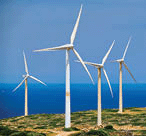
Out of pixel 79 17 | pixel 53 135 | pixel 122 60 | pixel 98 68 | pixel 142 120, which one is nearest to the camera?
pixel 53 135

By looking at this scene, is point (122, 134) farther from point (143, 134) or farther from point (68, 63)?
point (68, 63)

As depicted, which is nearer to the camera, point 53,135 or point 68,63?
point 53,135

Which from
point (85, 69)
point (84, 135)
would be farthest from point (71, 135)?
point (85, 69)

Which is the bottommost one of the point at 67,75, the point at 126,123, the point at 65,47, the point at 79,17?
the point at 126,123

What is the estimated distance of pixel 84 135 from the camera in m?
45.9

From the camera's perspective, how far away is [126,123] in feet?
225

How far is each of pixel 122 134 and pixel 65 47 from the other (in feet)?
57.3

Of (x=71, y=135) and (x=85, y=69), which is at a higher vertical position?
(x=85, y=69)

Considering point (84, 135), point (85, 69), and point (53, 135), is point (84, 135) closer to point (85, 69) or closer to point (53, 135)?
point (53, 135)

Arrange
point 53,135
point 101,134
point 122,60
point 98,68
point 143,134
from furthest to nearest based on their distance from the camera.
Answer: point 122,60 → point 98,68 → point 143,134 → point 53,135 → point 101,134

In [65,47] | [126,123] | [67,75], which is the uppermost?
[65,47]

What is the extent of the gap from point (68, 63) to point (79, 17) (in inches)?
340

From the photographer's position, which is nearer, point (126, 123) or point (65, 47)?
point (65, 47)

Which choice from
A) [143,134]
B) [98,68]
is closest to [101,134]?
[143,134]
